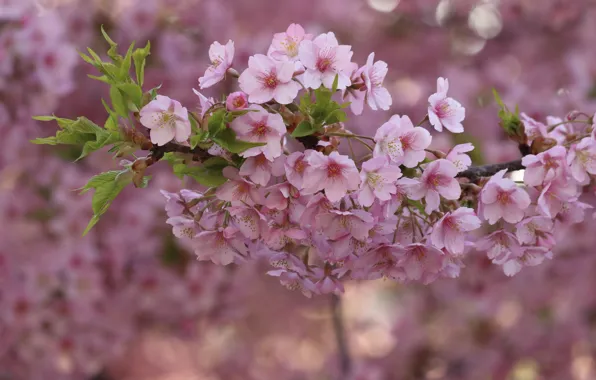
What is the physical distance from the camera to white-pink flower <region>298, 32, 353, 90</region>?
882mm

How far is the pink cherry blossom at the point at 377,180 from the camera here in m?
0.85

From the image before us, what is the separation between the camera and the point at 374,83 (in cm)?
93

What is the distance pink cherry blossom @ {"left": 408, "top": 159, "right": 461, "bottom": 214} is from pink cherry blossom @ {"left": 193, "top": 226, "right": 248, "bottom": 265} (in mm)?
255

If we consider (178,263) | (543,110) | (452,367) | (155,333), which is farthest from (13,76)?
(452,367)

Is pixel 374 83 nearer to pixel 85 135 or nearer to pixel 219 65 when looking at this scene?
pixel 219 65

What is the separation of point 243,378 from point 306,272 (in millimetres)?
2561

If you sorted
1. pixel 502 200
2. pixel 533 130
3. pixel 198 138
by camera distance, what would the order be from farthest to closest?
pixel 533 130
pixel 502 200
pixel 198 138

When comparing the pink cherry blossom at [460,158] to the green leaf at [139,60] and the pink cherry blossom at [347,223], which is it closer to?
the pink cherry blossom at [347,223]

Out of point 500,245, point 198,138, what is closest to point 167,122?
point 198,138

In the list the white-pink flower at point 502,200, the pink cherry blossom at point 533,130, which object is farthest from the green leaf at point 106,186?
the pink cherry blossom at point 533,130

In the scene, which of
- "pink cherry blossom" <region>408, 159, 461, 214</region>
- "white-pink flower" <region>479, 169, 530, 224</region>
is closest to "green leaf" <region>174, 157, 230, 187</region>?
"pink cherry blossom" <region>408, 159, 461, 214</region>

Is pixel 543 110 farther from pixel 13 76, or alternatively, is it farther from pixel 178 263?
pixel 13 76

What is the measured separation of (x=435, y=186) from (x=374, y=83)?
16 cm

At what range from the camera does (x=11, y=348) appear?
2545 mm
